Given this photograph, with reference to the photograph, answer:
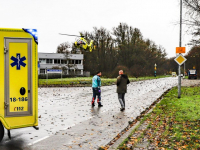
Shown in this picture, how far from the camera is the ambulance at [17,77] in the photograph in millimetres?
6438

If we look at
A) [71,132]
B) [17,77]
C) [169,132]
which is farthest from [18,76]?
[169,132]

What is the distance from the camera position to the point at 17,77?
655cm

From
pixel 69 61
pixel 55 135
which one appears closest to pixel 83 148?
pixel 55 135

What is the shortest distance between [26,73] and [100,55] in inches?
2654

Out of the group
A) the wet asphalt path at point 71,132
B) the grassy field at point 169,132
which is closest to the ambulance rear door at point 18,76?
the wet asphalt path at point 71,132

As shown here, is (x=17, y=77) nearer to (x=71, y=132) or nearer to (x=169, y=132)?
(x=71, y=132)

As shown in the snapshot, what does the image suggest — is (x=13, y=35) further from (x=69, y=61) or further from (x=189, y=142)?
(x=69, y=61)

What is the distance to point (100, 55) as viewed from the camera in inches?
2906

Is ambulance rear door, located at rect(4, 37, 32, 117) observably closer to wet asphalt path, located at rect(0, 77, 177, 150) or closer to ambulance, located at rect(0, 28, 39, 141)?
ambulance, located at rect(0, 28, 39, 141)

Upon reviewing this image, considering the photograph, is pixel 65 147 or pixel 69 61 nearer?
pixel 65 147

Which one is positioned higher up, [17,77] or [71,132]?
[17,77]

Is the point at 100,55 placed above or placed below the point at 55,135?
above

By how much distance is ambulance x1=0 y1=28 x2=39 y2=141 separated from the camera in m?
6.44

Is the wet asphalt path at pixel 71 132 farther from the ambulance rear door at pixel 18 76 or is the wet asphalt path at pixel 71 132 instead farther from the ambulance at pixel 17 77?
the ambulance rear door at pixel 18 76
